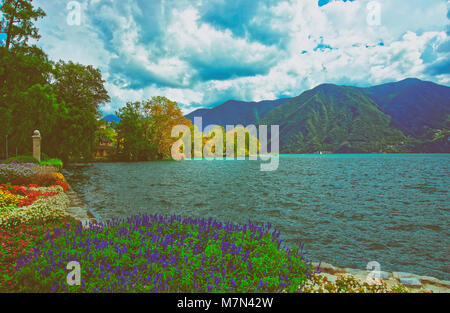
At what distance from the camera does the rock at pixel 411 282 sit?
5.28 metres

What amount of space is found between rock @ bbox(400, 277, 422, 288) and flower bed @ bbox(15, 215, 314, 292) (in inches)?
75.0

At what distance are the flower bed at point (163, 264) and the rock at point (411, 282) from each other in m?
1.91

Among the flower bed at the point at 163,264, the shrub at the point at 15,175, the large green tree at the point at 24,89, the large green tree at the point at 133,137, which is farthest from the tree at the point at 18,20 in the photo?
the large green tree at the point at 133,137

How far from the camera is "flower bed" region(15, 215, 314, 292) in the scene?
4.35m

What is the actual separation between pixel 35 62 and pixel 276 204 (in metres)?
33.6

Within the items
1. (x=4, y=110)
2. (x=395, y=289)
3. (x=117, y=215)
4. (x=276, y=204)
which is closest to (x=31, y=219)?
(x=117, y=215)

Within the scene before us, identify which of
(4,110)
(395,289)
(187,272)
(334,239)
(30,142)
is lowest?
(334,239)

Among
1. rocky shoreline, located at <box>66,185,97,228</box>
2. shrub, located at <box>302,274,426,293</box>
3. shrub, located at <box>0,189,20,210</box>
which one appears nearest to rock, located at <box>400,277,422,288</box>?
shrub, located at <box>302,274,426,293</box>

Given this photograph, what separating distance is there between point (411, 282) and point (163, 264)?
17.3ft

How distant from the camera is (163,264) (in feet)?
16.2

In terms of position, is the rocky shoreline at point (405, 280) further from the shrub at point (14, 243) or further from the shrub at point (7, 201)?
the shrub at point (7, 201)

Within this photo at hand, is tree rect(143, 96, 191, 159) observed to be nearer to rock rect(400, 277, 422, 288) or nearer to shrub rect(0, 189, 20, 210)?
shrub rect(0, 189, 20, 210)

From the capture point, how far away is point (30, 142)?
32.5 meters
